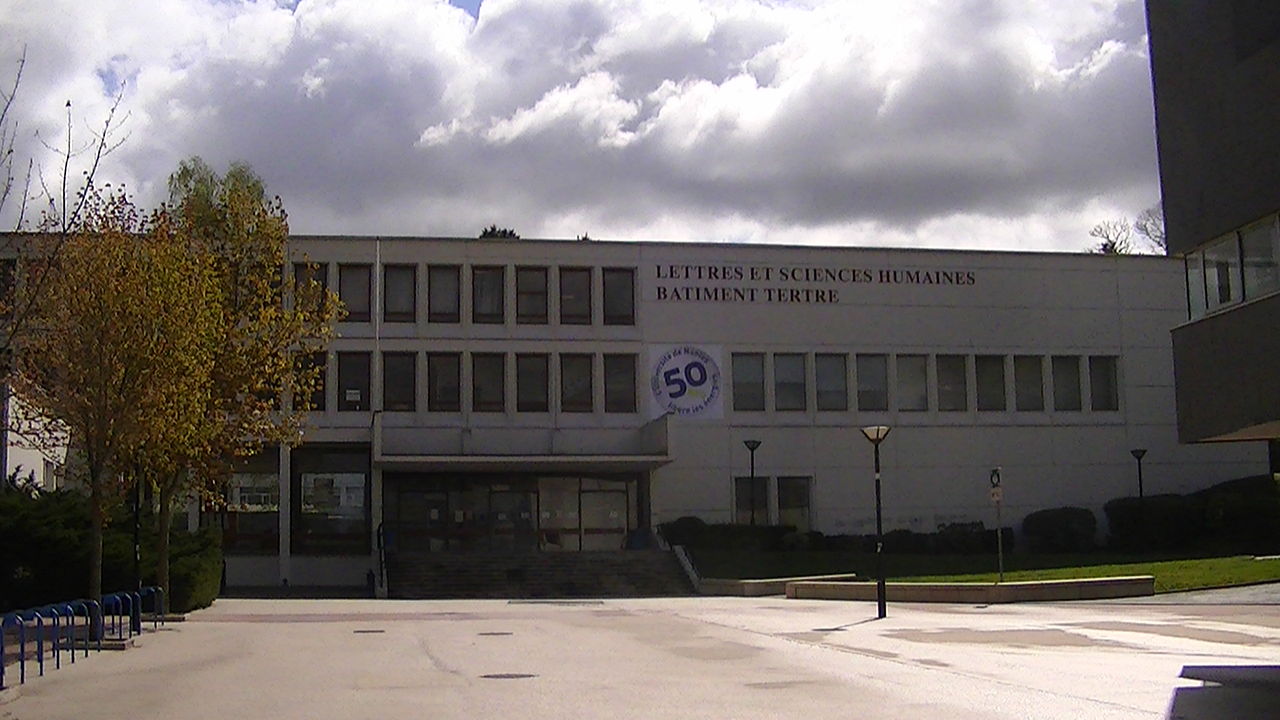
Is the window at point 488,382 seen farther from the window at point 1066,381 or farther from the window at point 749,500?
the window at point 1066,381

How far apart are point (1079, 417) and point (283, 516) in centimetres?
3002

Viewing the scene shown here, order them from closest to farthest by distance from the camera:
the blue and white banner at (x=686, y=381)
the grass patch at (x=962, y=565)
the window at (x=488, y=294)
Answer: the grass patch at (x=962, y=565)
the window at (x=488, y=294)
the blue and white banner at (x=686, y=381)

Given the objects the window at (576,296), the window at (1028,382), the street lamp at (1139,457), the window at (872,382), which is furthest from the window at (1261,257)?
the window at (1028,382)

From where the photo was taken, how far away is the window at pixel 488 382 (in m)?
52.9

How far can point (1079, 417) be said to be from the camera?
56.9 meters

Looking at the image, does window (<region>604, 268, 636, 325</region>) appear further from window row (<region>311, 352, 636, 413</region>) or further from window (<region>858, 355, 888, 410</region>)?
window (<region>858, 355, 888, 410</region>)

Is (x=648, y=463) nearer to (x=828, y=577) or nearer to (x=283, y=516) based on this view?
(x=828, y=577)

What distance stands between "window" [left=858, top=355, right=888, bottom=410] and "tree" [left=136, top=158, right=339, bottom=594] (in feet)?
85.9

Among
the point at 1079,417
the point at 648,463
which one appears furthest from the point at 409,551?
the point at 1079,417

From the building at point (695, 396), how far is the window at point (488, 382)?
0.08 m

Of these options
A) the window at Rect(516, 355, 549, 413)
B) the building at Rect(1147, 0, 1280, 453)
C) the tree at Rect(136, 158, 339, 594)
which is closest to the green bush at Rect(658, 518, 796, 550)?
the window at Rect(516, 355, 549, 413)

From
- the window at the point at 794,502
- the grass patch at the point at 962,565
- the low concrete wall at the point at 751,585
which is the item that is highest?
the window at the point at 794,502

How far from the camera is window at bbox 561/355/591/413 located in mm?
53406

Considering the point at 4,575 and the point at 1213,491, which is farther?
the point at 1213,491
